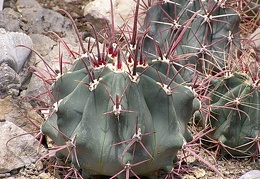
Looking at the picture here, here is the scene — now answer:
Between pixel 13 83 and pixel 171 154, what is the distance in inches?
46.9

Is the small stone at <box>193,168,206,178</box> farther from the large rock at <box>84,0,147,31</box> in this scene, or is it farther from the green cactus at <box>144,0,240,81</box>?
the large rock at <box>84,0,147,31</box>

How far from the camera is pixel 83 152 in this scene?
217cm

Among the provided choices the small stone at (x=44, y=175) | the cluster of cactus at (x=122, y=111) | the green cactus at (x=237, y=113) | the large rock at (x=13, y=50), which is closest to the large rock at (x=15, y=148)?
the small stone at (x=44, y=175)

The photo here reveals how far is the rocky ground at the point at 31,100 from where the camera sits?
256cm

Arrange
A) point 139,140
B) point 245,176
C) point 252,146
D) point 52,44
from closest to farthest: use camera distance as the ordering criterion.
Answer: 1. point 139,140
2. point 245,176
3. point 252,146
4. point 52,44

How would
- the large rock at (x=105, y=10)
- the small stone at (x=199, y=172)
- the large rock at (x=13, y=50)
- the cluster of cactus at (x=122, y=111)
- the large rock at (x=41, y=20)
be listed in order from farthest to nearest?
the large rock at (x=105, y=10), the large rock at (x=41, y=20), the large rock at (x=13, y=50), the small stone at (x=199, y=172), the cluster of cactus at (x=122, y=111)

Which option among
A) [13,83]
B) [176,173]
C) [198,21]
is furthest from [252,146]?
[13,83]

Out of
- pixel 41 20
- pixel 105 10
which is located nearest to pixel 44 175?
pixel 41 20

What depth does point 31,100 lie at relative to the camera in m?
2.98

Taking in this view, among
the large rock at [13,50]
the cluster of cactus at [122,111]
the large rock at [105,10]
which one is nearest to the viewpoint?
the cluster of cactus at [122,111]

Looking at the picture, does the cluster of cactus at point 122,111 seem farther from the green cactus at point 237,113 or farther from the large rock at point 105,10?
the large rock at point 105,10

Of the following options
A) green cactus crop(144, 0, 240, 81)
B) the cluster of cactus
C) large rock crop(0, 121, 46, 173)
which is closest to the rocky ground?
large rock crop(0, 121, 46, 173)

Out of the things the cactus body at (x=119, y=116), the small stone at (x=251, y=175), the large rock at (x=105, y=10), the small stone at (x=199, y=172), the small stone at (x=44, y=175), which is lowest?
the small stone at (x=199, y=172)

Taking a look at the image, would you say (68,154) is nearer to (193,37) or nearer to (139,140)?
(139,140)
